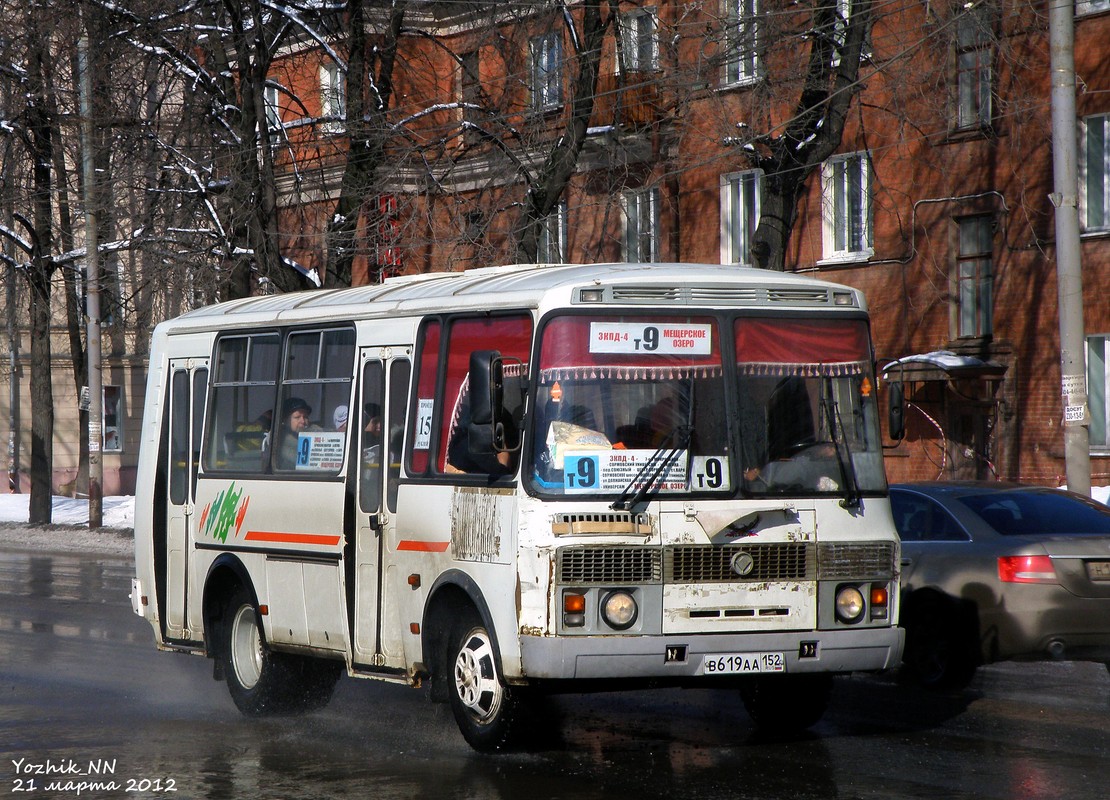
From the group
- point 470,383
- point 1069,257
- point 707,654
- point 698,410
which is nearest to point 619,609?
point 707,654

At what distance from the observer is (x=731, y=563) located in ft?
28.1

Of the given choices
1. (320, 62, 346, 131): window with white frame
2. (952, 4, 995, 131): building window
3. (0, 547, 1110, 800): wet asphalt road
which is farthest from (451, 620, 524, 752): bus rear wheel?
(952, 4, 995, 131): building window

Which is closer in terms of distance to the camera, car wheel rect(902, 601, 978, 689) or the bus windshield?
the bus windshield

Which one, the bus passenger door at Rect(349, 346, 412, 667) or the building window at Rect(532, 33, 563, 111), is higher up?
the building window at Rect(532, 33, 563, 111)

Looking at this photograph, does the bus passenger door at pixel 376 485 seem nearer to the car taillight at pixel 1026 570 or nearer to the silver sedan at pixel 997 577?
the silver sedan at pixel 997 577

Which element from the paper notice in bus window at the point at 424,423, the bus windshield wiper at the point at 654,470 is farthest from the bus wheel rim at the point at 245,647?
the bus windshield wiper at the point at 654,470

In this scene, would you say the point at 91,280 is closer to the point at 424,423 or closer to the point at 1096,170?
the point at 1096,170

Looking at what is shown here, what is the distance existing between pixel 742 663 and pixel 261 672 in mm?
3957

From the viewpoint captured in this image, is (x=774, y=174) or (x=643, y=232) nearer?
(x=774, y=174)

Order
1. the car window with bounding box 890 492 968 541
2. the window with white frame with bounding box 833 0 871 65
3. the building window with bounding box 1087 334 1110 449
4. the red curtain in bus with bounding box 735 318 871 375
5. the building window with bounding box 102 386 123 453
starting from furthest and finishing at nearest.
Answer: the building window with bounding box 102 386 123 453, the building window with bounding box 1087 334 1110 449, the window with white frame with bounding box 833 0 871 65, the car window with bounding box 890 492 968 541, the red curtain in bus with bounding box 735 318 871 375

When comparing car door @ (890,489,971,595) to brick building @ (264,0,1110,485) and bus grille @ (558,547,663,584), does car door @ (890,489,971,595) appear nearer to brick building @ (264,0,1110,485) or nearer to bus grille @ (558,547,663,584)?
bus grille @ (558,547,663,584)

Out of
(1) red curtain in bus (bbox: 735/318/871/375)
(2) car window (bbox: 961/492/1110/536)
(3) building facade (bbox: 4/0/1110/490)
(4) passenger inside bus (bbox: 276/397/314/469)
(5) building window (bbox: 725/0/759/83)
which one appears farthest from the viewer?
(3) building facade (bbox: 4/0/1110/490)

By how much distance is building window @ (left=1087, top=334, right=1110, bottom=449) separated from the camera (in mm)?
25250

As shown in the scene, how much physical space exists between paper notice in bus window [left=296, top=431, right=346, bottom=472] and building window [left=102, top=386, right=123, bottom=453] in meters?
37.7
